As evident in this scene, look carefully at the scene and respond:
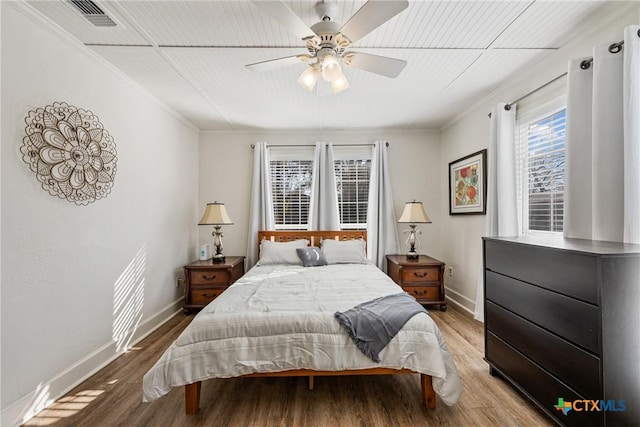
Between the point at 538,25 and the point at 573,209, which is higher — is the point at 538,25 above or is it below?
above

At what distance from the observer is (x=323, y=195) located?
4.23 metres

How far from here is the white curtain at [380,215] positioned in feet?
13.7

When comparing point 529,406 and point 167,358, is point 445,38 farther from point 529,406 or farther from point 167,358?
point 167,358

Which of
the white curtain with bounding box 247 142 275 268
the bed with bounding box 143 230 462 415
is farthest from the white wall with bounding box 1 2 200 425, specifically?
the white curtain with bounding box 247 142 275 268

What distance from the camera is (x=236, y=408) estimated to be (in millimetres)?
1880

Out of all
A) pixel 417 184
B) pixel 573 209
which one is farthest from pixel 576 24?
pixel 417 184

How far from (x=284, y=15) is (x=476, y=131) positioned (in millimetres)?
2835

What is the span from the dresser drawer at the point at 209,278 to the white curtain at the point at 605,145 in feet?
11.5

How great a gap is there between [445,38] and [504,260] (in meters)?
1.72

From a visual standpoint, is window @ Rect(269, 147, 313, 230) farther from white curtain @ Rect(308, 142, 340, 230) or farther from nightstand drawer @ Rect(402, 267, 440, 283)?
nightstand drawer @ Rect(402, 267, 440, 283)

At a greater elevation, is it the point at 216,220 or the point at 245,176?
the point at 245,176

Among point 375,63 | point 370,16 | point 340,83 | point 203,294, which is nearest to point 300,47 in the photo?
point 340,83

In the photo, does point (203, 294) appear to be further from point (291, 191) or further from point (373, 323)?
point (373, 323)

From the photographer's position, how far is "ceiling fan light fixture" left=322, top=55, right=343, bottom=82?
1.76 m
